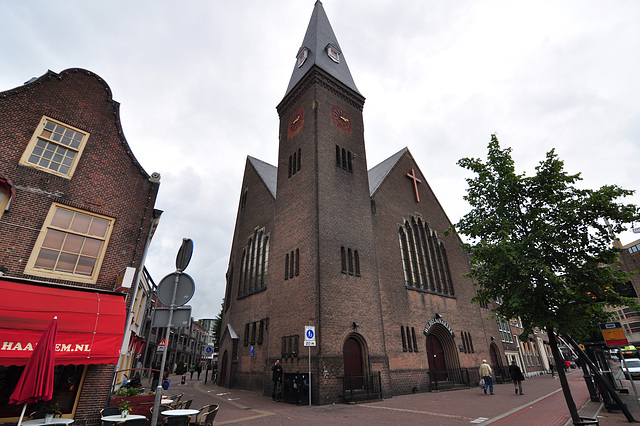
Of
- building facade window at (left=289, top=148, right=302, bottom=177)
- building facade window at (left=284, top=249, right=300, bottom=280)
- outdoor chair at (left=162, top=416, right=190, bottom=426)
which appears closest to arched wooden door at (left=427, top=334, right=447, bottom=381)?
building facade window at (left=284, top=249, right=300, bottom=280)

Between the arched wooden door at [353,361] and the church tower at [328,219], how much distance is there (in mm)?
49

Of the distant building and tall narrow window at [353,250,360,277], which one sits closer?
tall narrow window at [353,250,360,277]

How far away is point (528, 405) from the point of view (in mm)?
12367

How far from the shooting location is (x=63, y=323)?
299 inches

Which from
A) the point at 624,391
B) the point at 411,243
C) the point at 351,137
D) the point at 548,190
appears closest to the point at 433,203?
the point at 411,243

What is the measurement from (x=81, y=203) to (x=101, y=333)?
4.18m

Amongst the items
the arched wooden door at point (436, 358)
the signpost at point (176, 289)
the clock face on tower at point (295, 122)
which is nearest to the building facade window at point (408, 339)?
the arched wooden door at point (436, 358)

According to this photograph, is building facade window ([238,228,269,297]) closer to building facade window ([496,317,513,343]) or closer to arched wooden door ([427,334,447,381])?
arched wooden door ([427,334,447,381])

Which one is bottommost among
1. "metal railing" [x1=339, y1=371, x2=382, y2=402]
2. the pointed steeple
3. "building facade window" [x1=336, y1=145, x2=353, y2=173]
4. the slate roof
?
"metal railing" [x1=339, y1=371, x2=382, y2=402]

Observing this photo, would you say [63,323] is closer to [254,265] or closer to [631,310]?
[254,265]

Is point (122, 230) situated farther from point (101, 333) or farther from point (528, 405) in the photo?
point (528, 405)

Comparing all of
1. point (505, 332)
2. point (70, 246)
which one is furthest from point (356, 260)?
point (505, 332)

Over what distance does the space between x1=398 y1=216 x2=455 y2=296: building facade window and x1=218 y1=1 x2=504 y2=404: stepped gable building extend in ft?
0.33

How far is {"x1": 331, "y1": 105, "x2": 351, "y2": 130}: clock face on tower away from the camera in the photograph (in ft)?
73.8
